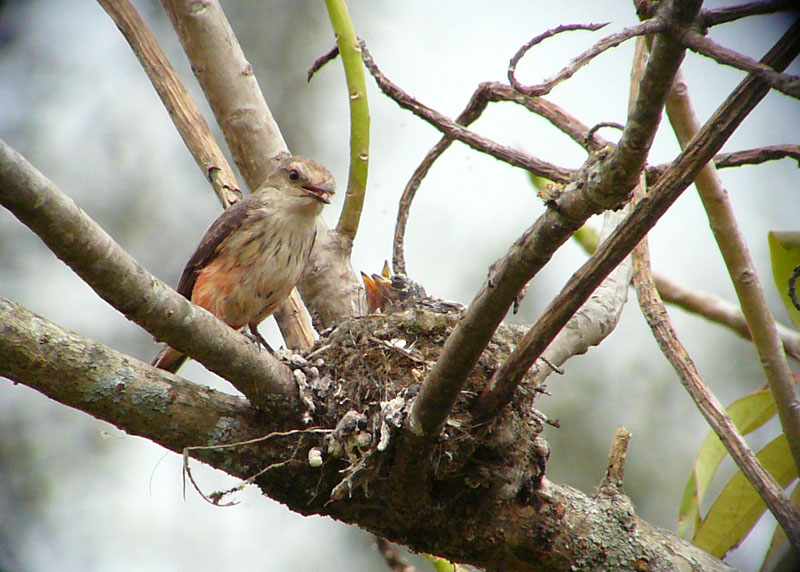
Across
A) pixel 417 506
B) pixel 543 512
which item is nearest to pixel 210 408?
pixel 417 506

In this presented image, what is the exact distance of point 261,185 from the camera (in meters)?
4.79

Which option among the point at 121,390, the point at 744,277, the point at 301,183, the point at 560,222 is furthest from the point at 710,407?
the point at 121,390

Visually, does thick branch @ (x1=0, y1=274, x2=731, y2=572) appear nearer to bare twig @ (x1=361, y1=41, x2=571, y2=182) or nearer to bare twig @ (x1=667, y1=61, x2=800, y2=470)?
bare twig @ (x1=667, y1=61, x2=800, y2=470)

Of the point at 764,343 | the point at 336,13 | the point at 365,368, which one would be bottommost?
the point at 365,368

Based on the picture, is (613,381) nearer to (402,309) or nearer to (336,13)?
(402,309)

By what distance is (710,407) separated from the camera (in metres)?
3.72

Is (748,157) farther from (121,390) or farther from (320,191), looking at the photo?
(121,390)

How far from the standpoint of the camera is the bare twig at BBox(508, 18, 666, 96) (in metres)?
1.74

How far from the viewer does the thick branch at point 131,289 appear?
1.96 meters

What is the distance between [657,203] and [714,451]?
9.53 feet

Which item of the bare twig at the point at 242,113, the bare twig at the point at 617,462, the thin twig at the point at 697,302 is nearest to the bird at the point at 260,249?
the bare twig at the point at 242,113

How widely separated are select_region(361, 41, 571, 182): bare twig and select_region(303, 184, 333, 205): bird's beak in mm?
684

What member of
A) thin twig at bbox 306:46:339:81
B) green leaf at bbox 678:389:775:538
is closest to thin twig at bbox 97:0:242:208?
thin twig at bbox 306:46:339:81

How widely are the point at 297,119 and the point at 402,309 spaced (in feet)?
18.5
